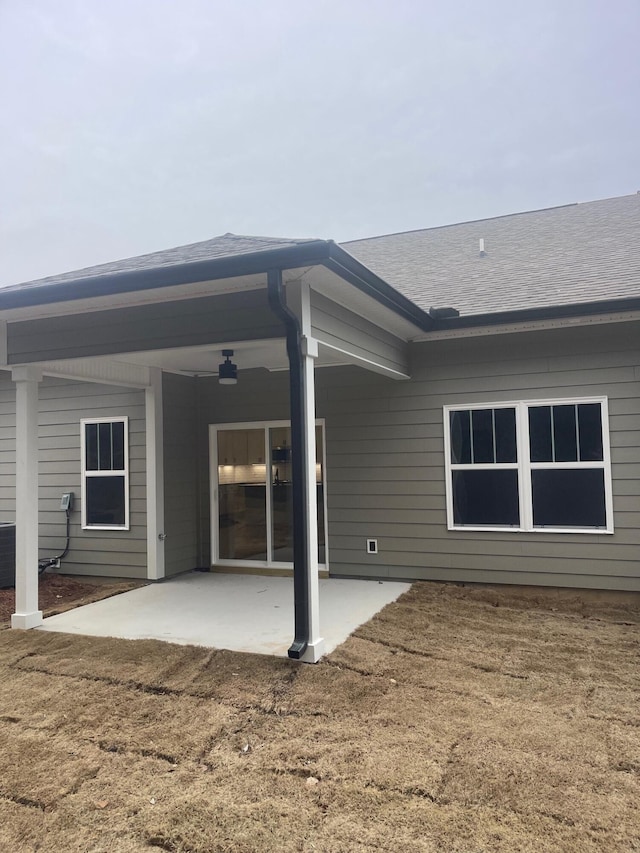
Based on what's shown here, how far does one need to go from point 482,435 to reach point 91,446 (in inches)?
186

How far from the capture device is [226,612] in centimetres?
541

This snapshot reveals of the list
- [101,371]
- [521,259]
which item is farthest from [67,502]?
[521,259]

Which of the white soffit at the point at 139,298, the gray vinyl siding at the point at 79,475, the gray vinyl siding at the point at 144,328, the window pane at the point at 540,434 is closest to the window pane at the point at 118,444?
the gray vinyl siding at the point at 79,475

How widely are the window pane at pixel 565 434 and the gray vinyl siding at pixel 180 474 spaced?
425 cm

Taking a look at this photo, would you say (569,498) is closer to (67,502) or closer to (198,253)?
(198,253)

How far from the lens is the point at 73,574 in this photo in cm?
754

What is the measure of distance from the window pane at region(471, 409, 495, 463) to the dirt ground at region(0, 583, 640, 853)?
1.94 m

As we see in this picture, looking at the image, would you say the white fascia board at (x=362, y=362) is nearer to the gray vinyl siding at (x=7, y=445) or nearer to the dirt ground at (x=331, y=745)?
the dirt ground at (x=331, y=745)

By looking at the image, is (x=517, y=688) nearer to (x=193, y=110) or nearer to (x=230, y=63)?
(x=230, y=63)

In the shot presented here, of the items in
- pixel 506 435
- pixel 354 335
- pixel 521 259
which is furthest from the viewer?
pixel 521 259

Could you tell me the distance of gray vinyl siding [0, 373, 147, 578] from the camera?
7.17 meters

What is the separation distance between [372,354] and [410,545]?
7.53 feet

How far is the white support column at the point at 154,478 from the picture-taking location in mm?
6918

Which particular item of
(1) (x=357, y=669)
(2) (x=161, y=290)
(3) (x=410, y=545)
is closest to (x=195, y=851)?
(1) (x=357, y=669)
